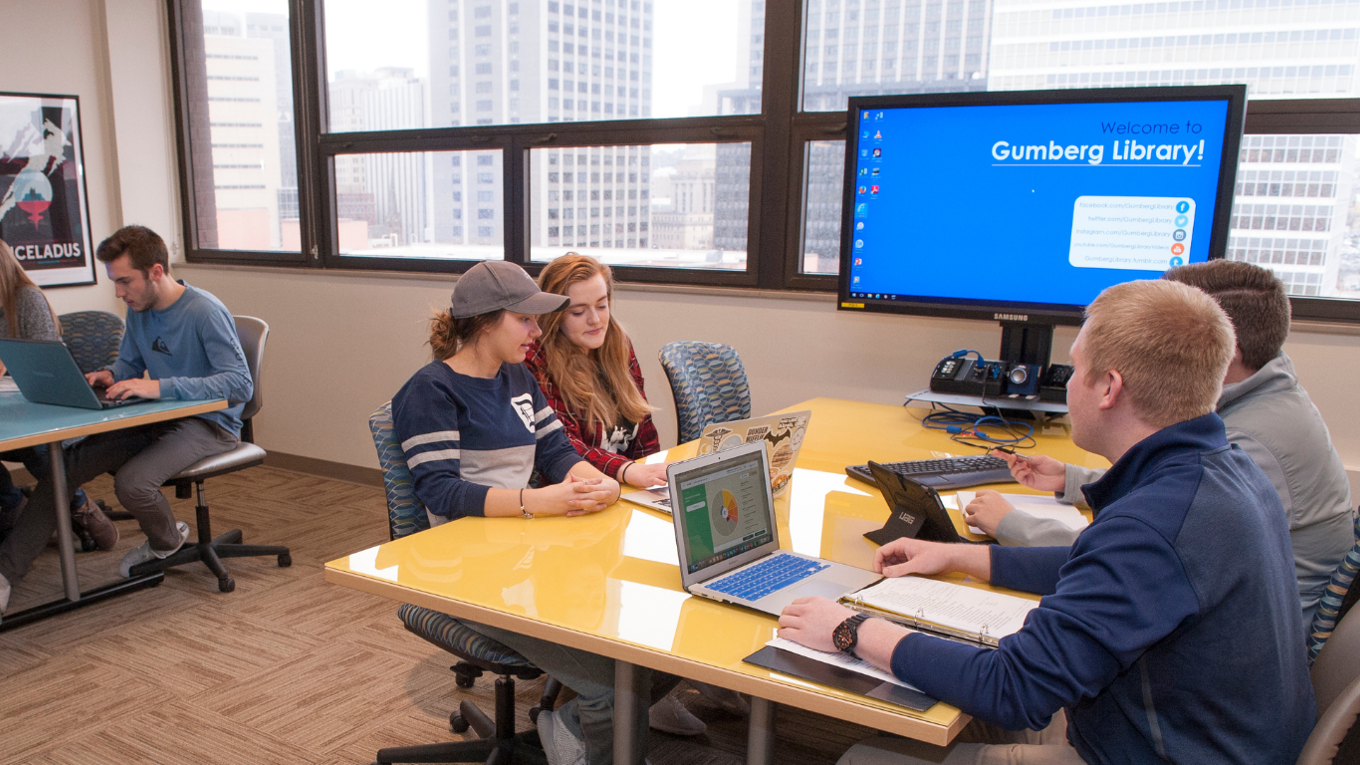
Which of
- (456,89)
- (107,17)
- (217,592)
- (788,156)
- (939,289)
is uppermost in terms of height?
(107,17)

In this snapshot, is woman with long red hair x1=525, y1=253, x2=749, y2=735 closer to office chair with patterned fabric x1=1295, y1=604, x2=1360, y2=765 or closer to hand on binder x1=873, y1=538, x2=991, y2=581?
hand on binder x1=873, y1=538, x2=991, y2=581

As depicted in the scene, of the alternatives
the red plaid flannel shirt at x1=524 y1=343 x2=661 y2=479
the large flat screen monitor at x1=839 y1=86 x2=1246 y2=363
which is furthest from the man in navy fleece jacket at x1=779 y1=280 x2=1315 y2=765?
the large flat screen monitor at x1=839 y1=86 x2=1246 y2=363

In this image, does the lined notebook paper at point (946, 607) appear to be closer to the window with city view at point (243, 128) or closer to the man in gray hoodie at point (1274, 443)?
the man in gray hoodie at point (1274, 443)

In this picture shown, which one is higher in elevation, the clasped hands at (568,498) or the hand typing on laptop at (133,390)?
the clasped hands at (568,498)

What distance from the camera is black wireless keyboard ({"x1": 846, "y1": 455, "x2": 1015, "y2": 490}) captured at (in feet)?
6.76

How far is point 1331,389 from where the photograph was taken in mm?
2723

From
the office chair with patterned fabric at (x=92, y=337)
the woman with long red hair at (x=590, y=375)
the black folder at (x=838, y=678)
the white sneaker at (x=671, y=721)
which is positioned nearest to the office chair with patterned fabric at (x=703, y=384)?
the woman with long red hair at (x=590, y=375)

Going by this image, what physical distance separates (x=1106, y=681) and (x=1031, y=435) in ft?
5.16

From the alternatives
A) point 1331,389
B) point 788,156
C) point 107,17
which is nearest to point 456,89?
point 788,156

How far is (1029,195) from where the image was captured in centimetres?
268

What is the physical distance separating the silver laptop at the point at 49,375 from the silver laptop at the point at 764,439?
6.68ft

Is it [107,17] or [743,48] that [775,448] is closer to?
[743,48]

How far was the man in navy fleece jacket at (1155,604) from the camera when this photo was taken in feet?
3.48

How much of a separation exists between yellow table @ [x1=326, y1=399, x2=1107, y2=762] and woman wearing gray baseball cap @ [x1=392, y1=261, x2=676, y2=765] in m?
0.07
